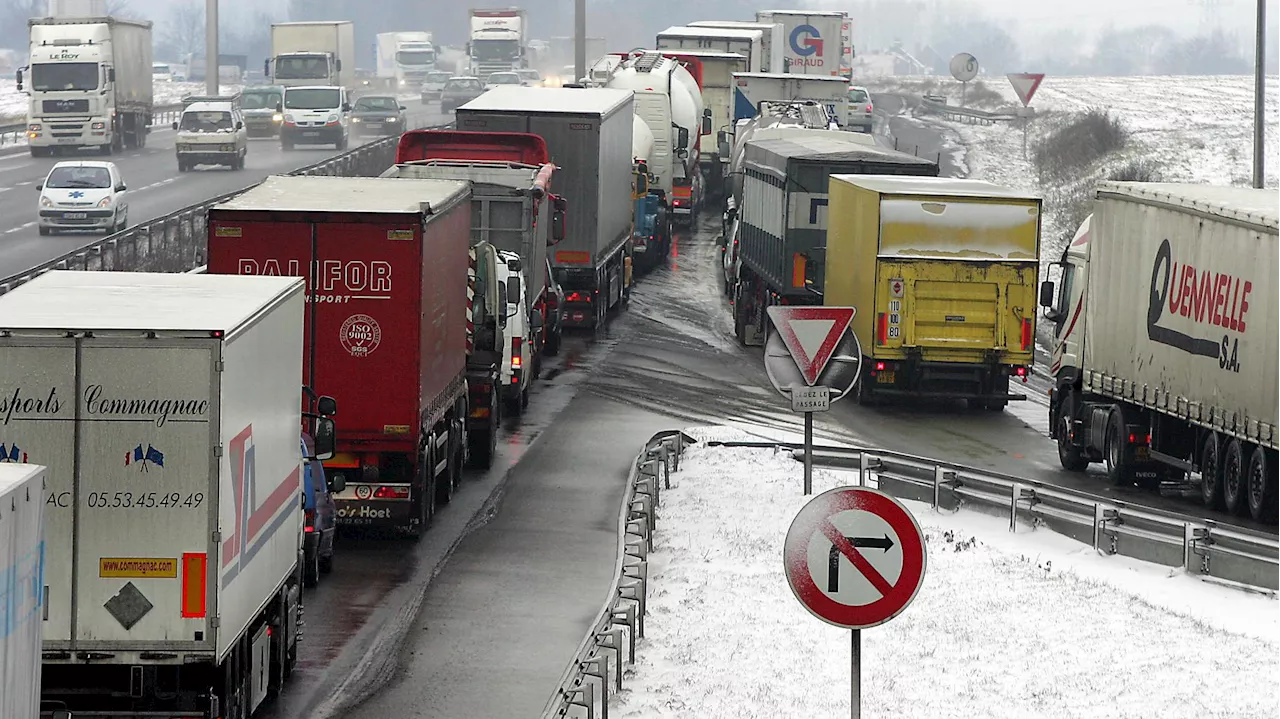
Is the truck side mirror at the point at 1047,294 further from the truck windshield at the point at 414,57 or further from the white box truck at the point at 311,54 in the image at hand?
the truck windshield at the point at 414,57

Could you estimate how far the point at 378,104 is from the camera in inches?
3339

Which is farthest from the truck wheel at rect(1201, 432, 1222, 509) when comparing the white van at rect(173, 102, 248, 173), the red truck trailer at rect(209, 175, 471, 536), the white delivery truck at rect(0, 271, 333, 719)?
the white van at rect(173, 102, 248, 173)

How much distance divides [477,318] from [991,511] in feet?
21.1

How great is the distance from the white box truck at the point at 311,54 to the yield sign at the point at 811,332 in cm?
6807

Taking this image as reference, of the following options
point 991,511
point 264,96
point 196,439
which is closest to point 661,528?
point 991,511

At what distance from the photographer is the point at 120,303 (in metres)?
11.9

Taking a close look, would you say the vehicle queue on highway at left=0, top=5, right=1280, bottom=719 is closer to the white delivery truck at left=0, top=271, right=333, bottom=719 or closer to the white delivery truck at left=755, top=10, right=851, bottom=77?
the white delivery truck at left=0, top=271, right=333, bottom=719

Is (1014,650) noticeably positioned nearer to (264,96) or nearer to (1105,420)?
(1105,420)

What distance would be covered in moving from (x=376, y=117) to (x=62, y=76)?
66.0ft

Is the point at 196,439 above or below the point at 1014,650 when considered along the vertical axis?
above

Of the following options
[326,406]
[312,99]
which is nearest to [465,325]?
[326,406]

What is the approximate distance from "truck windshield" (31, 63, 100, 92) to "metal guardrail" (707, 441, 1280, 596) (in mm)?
47413

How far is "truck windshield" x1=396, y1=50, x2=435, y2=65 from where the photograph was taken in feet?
443

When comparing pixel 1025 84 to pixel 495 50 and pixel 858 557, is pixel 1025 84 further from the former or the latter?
pixel 495 50
